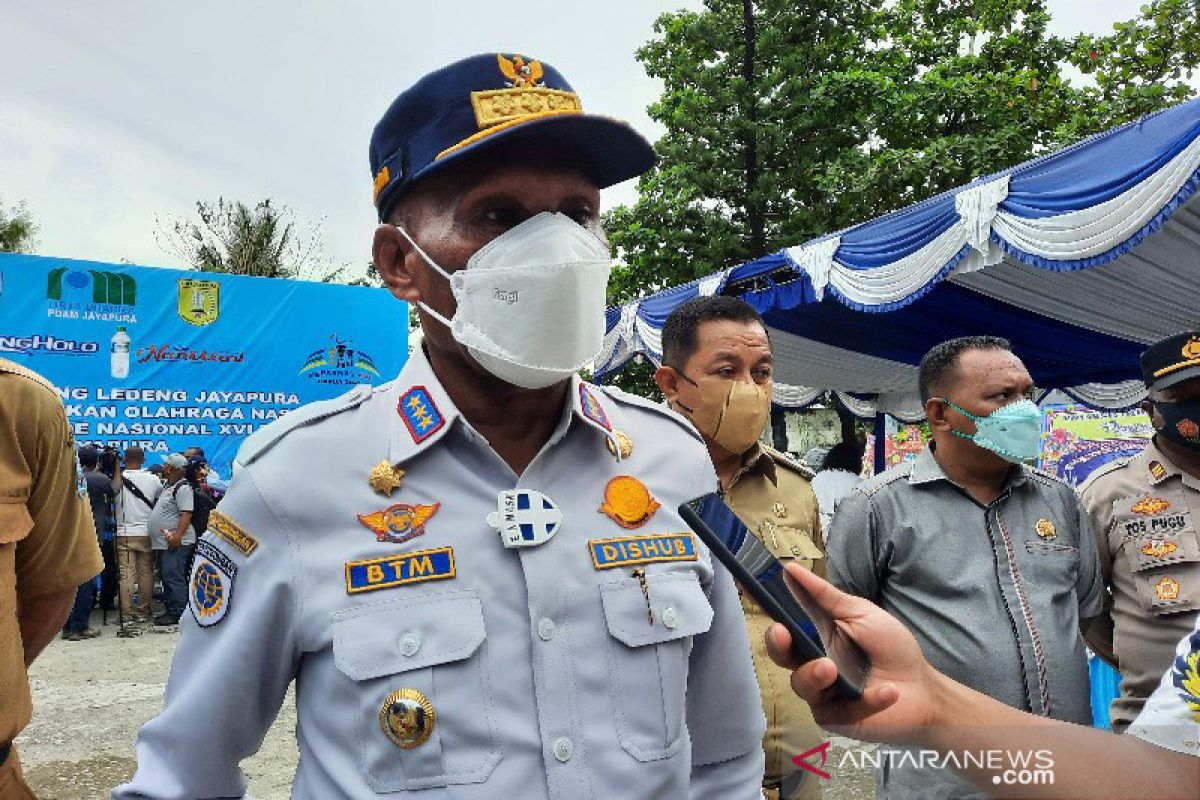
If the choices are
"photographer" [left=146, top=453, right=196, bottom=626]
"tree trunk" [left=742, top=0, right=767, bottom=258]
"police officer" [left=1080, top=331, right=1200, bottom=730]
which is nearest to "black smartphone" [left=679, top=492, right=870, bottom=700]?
"police officer" [left=1080, top=331, right=1200, bottom=730]

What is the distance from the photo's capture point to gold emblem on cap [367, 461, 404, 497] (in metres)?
1.19

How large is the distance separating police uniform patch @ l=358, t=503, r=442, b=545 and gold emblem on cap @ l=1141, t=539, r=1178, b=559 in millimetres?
2360

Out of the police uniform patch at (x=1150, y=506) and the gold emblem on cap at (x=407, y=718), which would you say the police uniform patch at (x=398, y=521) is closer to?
the gold emblem on cap at (x=407, y=718)

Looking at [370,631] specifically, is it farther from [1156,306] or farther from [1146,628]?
[1156,306]

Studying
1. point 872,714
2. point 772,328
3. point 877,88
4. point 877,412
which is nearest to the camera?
point 872,714

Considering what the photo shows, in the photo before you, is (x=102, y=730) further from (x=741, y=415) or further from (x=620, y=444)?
(x=620, y=444)

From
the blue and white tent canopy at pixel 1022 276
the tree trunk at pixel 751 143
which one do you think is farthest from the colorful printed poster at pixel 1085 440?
the tree trunk at pixel 751 143

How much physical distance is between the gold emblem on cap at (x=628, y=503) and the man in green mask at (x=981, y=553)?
112 centimetres

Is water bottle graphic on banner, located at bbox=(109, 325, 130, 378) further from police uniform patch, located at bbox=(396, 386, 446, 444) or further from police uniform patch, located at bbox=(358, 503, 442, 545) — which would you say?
police uniform patch, located at bbox=(358, 503, 442, 545)

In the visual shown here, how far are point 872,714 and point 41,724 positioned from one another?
5.75m

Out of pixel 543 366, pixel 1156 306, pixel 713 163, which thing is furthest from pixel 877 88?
pixel 543 366

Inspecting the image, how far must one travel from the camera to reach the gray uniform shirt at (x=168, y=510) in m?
8.40

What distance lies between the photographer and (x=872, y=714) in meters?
0.94

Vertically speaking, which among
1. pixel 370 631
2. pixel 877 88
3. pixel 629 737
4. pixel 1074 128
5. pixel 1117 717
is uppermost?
pixel 877 88
